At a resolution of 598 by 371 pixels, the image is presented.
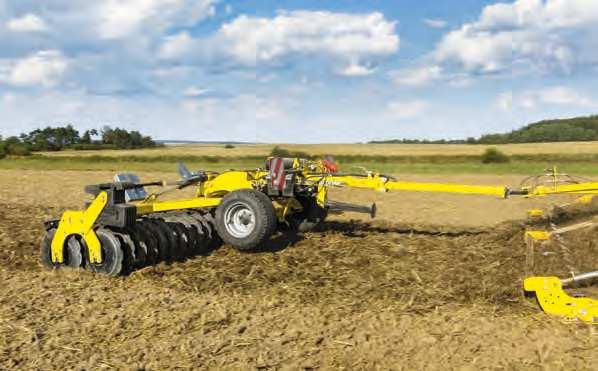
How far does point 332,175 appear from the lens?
31.6 feet

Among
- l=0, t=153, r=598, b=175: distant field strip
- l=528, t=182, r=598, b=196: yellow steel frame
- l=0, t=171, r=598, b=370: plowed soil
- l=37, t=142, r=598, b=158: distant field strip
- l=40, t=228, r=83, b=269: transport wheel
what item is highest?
l=37, t=142, r=598, b=158: distant field strip

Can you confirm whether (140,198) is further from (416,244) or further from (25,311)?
(416,244)

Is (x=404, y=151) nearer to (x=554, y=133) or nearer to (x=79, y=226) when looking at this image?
(x=554, y=133)

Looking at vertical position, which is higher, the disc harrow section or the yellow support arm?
the yellow support arm

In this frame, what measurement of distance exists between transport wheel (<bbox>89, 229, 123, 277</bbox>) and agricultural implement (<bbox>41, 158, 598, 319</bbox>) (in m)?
0.01

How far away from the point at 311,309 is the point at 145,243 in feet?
9.63

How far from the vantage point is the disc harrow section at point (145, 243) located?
777 cm

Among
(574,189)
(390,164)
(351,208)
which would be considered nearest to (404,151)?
(390,164)

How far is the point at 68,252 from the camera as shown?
8.12 metres

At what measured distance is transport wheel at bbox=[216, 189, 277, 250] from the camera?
8539 millimetres

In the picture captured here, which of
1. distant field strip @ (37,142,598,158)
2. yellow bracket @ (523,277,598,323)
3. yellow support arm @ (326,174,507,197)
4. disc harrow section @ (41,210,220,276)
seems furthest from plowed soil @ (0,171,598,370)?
distant field strip @ (37,142,598,158)

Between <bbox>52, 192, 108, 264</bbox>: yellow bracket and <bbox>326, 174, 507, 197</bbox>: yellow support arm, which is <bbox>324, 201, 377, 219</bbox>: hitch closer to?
<bbox>326, 174, 507, 197</bbox>: yellow support arm

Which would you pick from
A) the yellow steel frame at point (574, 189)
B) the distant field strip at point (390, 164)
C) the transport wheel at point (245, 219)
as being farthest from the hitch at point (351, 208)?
Result: the distant field strip at point (390, 164)

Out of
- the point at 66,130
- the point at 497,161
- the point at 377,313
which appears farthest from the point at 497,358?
the point at 66,130
